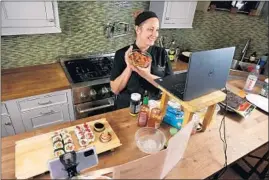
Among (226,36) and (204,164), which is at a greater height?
(226,36)

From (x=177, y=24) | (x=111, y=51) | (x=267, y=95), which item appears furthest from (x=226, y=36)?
(x=111, y=51)

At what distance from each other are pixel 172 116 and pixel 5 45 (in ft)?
5.40

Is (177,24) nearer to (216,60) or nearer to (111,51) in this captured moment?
(111,51)

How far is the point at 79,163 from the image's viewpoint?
31.6 inches

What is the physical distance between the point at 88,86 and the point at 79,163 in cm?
106

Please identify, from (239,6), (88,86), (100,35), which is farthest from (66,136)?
(239,6)

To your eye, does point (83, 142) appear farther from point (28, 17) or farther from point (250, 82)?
point (250, 82)

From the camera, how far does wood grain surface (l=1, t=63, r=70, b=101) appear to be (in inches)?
62.1

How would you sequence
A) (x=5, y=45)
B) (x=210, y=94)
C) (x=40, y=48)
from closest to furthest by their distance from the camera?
1. (x=210, y=94)
2. (x=5, y=45)
3. (x=40, y=48)

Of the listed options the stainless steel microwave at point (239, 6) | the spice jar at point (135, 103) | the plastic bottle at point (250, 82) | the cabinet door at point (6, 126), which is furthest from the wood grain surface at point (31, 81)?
the stainless steel microwave at point (239, 6)

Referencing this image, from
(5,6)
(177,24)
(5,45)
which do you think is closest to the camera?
(5,6)

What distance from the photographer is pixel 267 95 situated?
5.15 feet

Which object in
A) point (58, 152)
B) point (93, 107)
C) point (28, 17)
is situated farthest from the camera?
point (93, 107)

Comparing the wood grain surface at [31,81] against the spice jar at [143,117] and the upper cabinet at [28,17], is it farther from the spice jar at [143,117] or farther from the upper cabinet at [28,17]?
the spice jar at [143,117]
